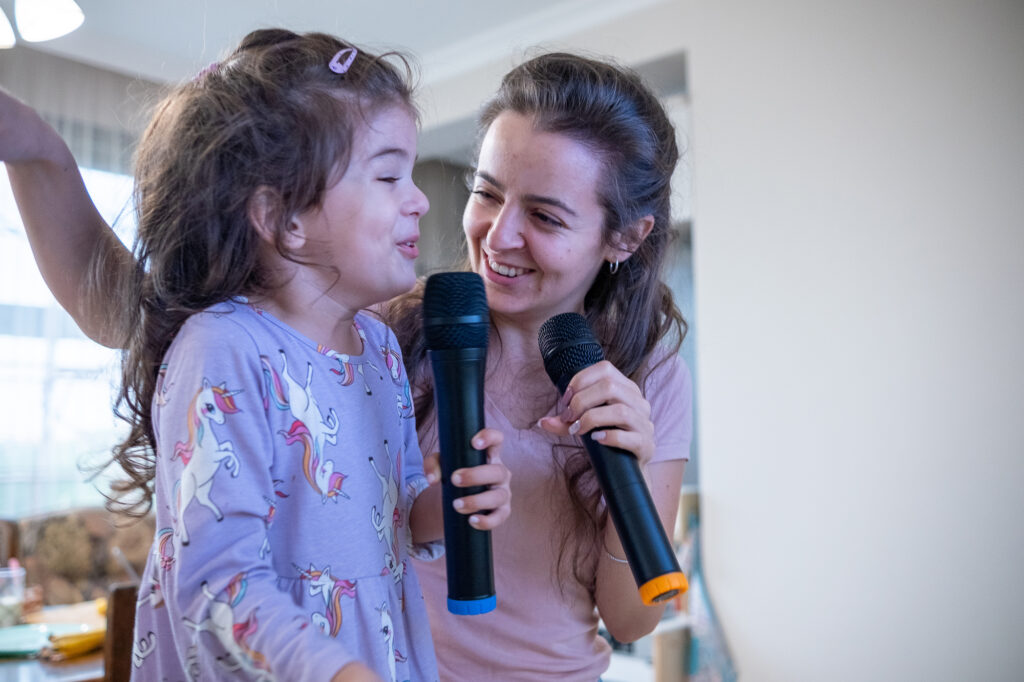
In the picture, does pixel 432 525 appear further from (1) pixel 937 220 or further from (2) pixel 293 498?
(1) pixel 937 220

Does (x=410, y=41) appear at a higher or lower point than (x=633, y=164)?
higher

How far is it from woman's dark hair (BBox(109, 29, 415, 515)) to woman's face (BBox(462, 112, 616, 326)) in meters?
0.32

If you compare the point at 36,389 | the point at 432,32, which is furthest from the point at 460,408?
the point at 36,389

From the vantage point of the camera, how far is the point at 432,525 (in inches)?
37.2

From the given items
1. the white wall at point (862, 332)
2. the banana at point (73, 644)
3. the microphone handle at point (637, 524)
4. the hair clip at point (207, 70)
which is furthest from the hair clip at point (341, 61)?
the white wall at point (862, 332)

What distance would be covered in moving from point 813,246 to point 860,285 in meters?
0.23

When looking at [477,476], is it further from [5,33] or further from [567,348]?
[5,33]

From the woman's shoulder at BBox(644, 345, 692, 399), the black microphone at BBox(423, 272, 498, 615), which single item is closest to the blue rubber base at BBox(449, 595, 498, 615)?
the black microphone at BBox(423, 272, 498, 615)

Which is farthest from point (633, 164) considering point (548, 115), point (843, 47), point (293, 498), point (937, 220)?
point (843, 47)

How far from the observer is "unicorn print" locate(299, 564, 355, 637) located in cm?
79

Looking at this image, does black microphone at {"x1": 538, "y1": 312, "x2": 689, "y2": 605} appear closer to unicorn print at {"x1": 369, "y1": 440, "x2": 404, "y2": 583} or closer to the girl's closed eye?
unicorn print at {"x1": 369, "y1": 440, "x2": 404, "y2": 583}

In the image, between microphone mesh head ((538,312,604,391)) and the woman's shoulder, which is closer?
microphone mesh head ((538,312,604,391))

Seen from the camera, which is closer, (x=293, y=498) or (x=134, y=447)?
(x=293, y=498)

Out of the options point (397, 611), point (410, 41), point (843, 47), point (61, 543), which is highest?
point (410, 41)
